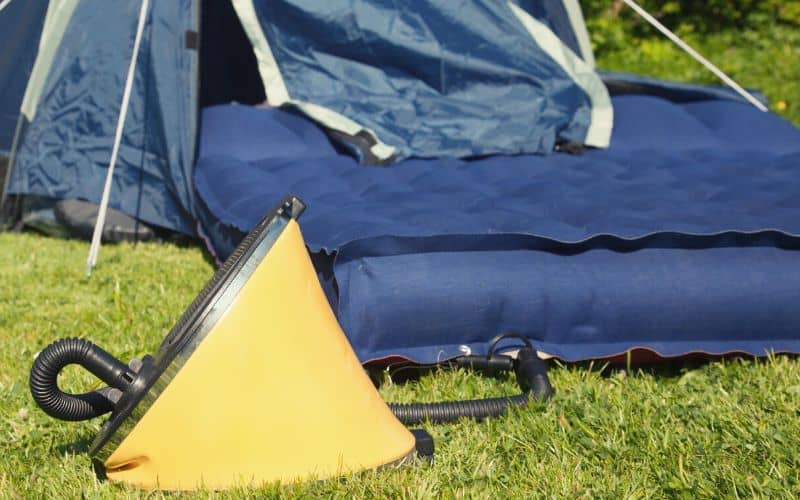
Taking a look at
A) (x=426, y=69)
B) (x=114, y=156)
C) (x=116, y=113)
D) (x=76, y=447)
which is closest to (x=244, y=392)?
(x=76, y=447)

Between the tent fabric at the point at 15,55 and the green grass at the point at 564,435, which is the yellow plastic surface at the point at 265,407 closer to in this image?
the green grass at the point at 564,435

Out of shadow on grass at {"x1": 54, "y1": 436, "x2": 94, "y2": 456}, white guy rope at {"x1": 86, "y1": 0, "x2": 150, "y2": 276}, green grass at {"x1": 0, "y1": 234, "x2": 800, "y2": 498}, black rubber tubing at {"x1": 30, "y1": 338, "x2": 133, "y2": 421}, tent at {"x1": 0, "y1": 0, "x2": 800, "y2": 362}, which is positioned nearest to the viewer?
black rubber tubing at {"x1": 30, "y1": 338, "x2": 133, "y2": 421}

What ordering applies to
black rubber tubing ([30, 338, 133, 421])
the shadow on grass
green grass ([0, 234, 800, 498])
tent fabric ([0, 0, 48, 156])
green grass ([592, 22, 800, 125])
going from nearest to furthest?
black rubber tubing ([30, 338, 133, 421]), green grass ([0, 234, 800, 498]), the shadow on grass, tent fabric ([0, 0, 48, 156]), green grass ([592, 22, 800, 125])

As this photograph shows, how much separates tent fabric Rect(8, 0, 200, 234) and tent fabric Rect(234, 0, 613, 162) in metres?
0.44

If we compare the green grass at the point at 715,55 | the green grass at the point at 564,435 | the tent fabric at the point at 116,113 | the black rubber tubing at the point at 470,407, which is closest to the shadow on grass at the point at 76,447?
the green grass at the point at 564,435

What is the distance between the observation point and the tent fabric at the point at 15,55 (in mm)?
3804

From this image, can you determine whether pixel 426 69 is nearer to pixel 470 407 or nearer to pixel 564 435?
pixel 470 407

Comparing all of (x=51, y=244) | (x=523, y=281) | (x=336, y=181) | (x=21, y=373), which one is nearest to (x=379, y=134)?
(x=336, y=181)

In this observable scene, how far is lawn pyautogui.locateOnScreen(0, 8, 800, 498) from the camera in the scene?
1.83 metres

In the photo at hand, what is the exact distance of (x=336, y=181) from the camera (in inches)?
133

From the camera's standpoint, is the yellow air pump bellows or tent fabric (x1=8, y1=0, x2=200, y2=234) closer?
the yellow air pump bellows

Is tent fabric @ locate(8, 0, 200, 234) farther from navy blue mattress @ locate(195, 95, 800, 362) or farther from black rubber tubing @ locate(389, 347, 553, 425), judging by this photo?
black rubber tubing @ locate(389, 347, 553, 425)

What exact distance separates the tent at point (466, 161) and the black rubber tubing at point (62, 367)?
2.69 feet

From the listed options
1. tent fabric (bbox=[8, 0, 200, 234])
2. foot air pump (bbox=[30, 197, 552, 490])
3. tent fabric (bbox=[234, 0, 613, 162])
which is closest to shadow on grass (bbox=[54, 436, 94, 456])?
foot air pump (bbox=[30, 197, 552, 490])
